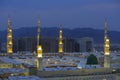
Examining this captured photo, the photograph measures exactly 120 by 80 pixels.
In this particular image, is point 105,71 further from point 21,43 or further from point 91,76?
point 21,43

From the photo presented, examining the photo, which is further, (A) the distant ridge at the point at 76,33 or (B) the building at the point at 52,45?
(A) the distant ridge at the point at 76,33

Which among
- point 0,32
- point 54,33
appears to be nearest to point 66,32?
point 54,33

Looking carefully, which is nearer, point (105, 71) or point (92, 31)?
point (105, 71)

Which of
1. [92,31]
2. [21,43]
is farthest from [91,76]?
[92,31]

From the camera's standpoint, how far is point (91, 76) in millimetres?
25172

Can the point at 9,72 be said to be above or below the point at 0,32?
below

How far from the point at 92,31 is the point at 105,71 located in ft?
359

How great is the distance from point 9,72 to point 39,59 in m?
2.36

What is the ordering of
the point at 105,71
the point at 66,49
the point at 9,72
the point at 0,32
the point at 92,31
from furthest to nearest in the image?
the point at 92,31, the point at 0,32, the point at 66,49, the point at 105,71, the point at 9,72

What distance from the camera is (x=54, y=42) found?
65.2 meters

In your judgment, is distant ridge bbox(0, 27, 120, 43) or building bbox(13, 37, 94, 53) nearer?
building bbox(13, 37, 94, 53)

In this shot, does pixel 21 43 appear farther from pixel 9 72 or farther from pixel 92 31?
pixel 92 31

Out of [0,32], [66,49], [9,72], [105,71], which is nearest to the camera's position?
[9,72]

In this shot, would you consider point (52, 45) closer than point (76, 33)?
Yes
